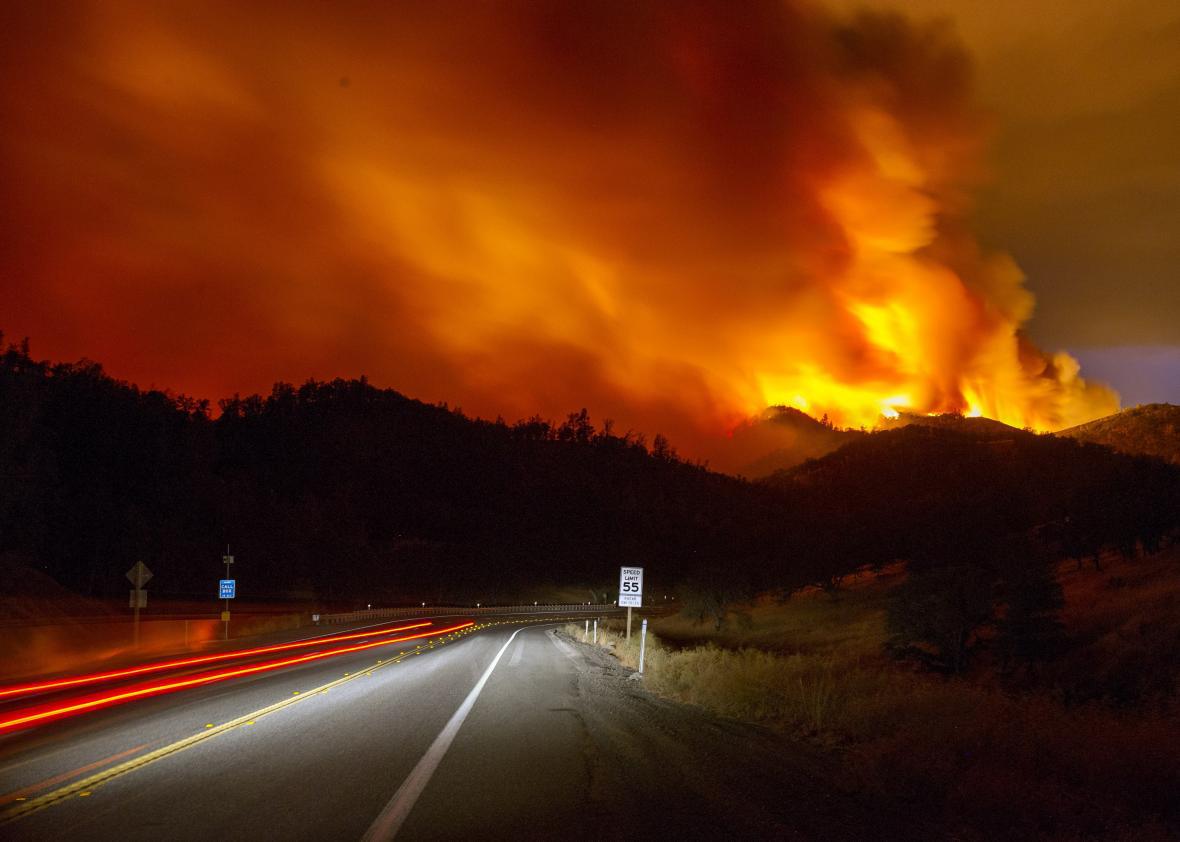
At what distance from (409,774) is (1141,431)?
148 metres

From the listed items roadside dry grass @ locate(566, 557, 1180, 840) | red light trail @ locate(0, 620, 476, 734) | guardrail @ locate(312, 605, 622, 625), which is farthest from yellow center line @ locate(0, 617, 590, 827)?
guardrail @ locate(312, 605, 622, 625)

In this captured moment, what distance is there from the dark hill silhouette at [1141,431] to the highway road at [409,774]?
120 metres

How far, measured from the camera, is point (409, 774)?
33.0 feet

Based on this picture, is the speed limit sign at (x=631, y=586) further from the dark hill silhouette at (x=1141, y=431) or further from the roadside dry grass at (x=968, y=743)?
the dark hill silhouette at (x=1141, y=431)

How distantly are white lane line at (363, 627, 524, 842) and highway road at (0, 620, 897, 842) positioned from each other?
0.04 meters

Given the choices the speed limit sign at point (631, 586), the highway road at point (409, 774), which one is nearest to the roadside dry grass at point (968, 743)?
the highway road at point (409, 774)

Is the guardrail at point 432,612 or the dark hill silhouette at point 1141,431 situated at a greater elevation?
the dark hill silhouette at point 1141,431

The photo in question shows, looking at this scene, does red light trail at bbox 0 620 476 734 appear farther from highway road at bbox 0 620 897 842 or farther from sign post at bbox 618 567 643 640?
sign post at bbox 618 567 643 640

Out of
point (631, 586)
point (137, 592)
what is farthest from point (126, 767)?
point (137, 592)

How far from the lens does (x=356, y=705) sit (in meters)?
16.6

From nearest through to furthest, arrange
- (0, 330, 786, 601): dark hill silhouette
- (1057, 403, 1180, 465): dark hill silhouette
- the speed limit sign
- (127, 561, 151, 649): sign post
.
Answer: the speed limit sign
(127, 561, 151, 649): sign post
(0, 330, 786, 601): dark hill silhouette
(1057, 403, 1180, 465): dark hill silhouette

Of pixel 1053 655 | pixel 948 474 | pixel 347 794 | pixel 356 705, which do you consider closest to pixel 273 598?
pixel 1053 655

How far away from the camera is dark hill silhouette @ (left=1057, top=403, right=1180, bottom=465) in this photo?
12281 cm

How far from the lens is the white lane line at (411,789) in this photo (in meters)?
7.58
